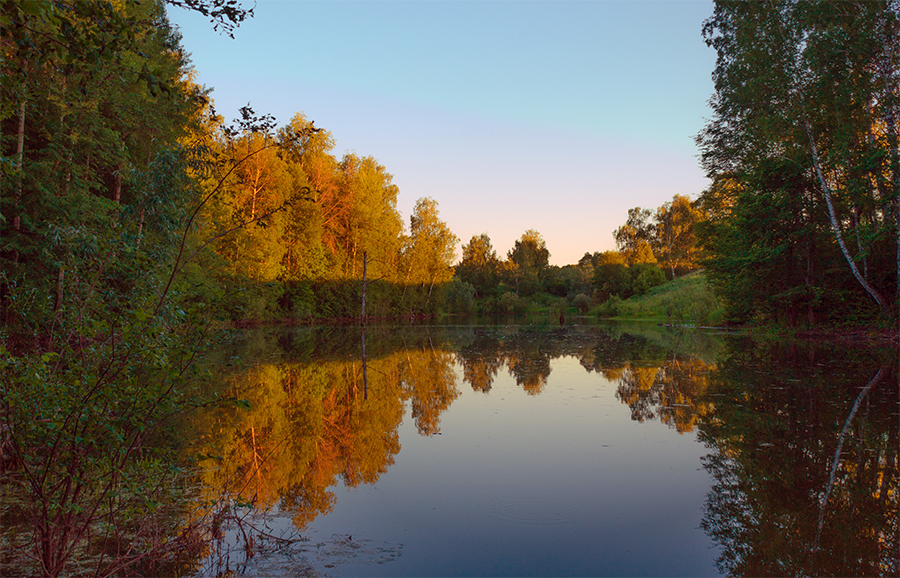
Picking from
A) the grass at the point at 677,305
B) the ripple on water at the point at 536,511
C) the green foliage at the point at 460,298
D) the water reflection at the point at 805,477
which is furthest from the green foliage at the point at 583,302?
the ripple on water at the point at 536,511

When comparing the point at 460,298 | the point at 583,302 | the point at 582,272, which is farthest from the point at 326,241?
the point at 582,272

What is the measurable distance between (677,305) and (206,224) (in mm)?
30635

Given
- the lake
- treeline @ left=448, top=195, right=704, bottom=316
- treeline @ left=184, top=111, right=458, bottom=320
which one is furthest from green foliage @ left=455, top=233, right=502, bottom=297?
the lake

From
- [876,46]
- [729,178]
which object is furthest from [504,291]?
[876,46]

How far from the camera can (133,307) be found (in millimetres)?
3084

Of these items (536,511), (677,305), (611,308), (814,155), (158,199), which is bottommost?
(536,511)

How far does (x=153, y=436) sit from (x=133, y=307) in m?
4.31

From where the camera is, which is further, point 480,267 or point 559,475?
point 480,267

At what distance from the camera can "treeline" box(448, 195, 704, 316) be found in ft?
180

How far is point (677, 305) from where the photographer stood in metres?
36.7

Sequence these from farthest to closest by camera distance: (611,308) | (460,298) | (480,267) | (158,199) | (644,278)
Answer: (480,267)
(460,298)
(644,278)
(611,308)
(158,199)

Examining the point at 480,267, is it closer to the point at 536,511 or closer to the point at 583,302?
the point at 583,302

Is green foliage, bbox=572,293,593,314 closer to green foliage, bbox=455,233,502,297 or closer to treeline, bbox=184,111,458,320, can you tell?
green foliage, bbox=455,233,502,297

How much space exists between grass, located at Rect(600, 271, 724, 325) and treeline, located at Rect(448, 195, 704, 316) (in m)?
1.40
